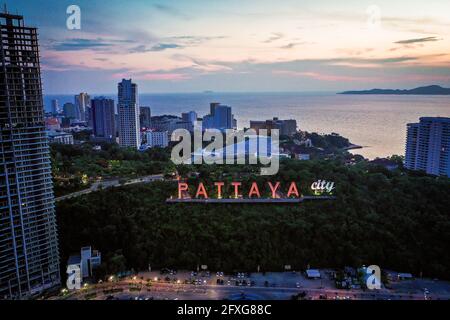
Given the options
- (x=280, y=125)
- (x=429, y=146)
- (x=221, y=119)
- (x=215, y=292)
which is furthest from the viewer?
(x=221, y=119)

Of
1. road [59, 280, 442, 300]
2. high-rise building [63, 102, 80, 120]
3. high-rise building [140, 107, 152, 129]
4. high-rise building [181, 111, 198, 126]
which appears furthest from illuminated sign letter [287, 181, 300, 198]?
high-rise building [63, 102, 80, 120]

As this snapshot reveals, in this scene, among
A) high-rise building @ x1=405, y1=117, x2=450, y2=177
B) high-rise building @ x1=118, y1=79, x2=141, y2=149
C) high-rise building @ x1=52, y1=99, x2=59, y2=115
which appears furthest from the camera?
high-rise building @ x1=52, y1=99, x2=59, y2=115

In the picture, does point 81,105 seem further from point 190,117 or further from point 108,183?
point 108,183

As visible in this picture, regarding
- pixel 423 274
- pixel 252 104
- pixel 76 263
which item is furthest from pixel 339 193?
pixel 252 104

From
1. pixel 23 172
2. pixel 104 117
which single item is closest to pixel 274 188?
pixel 23 172

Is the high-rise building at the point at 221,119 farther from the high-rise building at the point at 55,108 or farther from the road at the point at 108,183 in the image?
the high-rise building at the point at 55,108

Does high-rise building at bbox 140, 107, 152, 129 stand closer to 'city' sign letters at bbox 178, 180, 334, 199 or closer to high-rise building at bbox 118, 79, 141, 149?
high-rise building at bbox 118, 79, 141, 149
